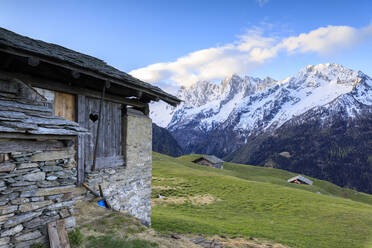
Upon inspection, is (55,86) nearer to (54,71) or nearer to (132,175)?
(54,71)

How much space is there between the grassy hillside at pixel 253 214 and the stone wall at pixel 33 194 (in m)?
8.70

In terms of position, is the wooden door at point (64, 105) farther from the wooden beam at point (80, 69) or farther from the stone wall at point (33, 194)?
the stone wall at point (33, 194)

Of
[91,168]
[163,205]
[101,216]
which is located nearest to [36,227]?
[101,216]

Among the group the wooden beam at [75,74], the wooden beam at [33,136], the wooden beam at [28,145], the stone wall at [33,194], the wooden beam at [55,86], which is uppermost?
the wooden beam at [75,74]

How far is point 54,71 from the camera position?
8633mm

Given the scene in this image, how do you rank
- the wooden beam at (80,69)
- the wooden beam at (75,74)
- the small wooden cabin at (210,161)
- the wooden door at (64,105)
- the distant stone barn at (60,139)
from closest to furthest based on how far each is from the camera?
the distant stone barn at (60,139)
the wooden beam at (80,69)
the wooden beam at (75,74)
the wooden door at (64,105)
the small wooden cabin at (210,161)

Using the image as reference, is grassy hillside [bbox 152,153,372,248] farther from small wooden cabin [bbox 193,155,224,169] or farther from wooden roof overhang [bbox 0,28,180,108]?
small wooden cabin [bbox 193,155,224,169]

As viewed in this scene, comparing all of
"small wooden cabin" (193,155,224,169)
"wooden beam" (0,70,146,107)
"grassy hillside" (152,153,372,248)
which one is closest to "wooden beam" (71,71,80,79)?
"wooden beam" (0,70,146,107)

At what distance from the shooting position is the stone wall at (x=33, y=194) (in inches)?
Answer: 207

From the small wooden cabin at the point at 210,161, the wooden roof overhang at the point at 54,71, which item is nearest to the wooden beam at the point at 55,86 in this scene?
the wooden roof overhang at the point at 54,71

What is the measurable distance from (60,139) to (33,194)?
1.41 metres

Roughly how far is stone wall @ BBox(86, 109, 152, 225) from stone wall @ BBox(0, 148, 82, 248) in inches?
139

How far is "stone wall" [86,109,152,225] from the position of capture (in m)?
10.5

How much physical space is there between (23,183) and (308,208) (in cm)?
2818
